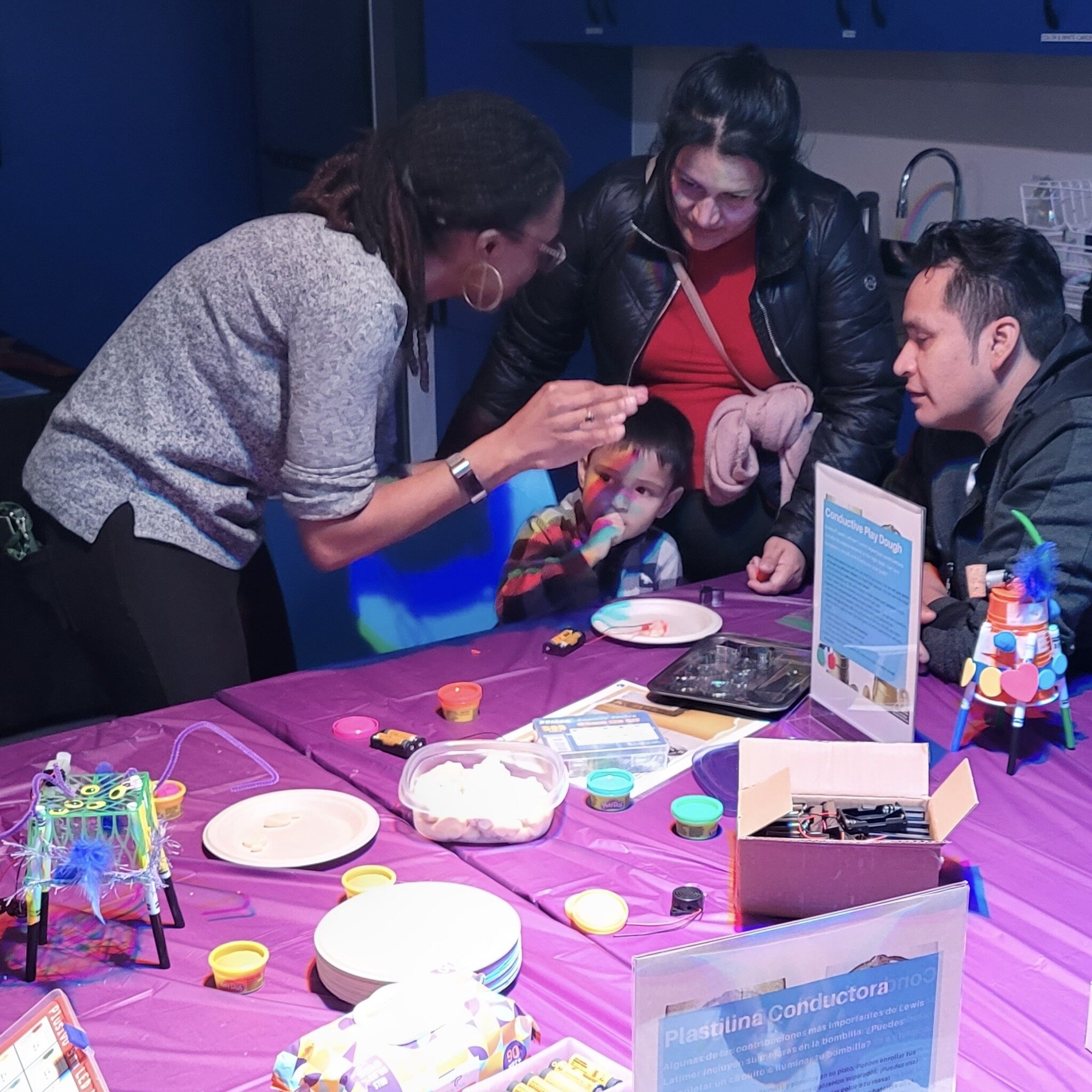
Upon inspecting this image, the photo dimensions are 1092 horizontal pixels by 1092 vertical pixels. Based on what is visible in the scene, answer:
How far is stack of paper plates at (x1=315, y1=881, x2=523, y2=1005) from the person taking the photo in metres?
1.13

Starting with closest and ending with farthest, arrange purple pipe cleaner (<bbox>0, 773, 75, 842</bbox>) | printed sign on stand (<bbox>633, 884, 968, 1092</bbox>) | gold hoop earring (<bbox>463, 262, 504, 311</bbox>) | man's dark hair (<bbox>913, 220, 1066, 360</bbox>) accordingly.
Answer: printed sign on stand (<bbox>633, 884, 968, 1092</bbox>), purple pipe cleaner (<bbox>0, 773, 75, 842</bbox>), gold hoop earring (<bbox>463, 262, 504, 311</bbox>), man's dark hair (<bbox>913, 220, 1066, 360</bbox>)

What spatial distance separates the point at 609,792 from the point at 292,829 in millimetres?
350

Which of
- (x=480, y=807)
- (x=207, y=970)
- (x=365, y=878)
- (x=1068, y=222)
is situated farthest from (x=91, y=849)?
(x=1068, y=222)

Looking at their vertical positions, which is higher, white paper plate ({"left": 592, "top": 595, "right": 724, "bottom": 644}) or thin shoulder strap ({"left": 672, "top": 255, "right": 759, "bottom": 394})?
thin shoulder strap ({"left": 672, "top": 255, "right": 759, "bottom": 394})

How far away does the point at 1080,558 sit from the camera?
175cm

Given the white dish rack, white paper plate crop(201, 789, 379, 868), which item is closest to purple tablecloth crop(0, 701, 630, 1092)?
white paper plate crop(201, 789, 379, 868)

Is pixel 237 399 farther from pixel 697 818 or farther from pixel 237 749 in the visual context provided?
pixel 697 818

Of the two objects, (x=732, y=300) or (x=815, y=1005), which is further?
(x=732, y=300)

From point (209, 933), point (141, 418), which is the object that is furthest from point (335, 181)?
point (209, 933)

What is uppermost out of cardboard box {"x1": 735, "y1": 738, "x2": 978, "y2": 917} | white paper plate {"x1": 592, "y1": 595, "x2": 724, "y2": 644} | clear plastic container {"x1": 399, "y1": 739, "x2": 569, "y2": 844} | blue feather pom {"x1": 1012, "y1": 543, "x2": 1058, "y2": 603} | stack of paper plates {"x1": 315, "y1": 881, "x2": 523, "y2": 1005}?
blue feather pom {"x1": 1012, "y1": 543, "x2": 1058, "y2": 603}

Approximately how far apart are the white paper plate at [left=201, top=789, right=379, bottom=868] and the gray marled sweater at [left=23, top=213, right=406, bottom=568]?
1.47ft

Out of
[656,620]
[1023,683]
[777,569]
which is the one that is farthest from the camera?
[777,569]

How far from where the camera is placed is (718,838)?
142 centimetres

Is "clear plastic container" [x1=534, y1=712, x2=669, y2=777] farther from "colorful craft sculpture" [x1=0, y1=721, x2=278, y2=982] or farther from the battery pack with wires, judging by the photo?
"colorful craft sculpture" [x1=0, y1=721, x2=278, y2=982]
